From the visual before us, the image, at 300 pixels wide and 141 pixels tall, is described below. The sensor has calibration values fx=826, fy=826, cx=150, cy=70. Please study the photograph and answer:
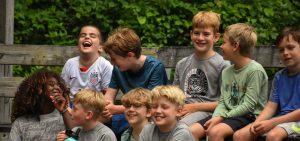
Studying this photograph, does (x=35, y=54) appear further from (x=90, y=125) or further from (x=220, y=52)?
(x=90, y=125)

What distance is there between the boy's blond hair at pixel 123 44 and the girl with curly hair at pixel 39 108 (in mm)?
500

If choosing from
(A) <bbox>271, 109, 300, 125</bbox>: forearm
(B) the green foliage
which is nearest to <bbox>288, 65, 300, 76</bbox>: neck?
(A) <bbox>271, 109, 300, 125</bbox>: forearm

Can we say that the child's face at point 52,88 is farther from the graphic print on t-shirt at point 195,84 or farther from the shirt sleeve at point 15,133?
the graphic print on t-shirt at point 195,84

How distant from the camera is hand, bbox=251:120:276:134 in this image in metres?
5.93

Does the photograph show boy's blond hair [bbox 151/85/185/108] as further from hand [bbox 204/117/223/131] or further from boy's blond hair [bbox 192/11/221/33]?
boy's blond hair [bbox 192/11/221/33]

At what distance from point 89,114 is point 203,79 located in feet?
3.24

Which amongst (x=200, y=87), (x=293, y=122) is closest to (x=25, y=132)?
(x=200, y=87)

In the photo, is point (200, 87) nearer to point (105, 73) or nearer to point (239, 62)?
point (239, 62)

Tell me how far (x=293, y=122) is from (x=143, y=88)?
121 centimetres

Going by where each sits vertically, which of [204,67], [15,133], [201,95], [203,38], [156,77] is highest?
[203,38]

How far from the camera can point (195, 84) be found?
6578 millimetres

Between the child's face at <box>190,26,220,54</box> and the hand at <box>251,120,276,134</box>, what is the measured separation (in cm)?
88

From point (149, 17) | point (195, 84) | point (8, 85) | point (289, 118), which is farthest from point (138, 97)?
point (149, 17)

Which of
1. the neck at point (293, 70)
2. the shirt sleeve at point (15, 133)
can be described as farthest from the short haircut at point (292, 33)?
the shirt sleeve at point (15, 133)
